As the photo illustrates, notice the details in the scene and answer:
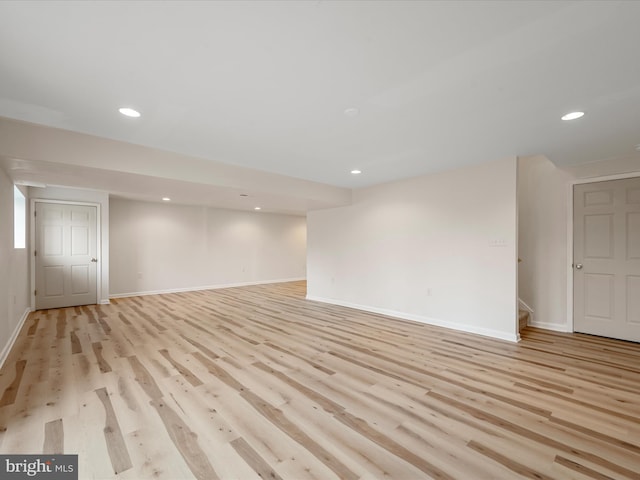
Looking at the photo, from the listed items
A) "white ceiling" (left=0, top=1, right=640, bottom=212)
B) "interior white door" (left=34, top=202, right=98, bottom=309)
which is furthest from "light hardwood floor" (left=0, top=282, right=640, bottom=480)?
"white ceiling" (left=0, top=1, right=640, bottom=212)

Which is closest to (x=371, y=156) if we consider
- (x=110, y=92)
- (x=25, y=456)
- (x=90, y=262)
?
(x=110, y=92)

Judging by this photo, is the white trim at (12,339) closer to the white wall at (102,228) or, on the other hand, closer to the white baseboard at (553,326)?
the white wall at (102,228)

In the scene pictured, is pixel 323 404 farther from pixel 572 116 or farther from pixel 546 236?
pixel 546 236

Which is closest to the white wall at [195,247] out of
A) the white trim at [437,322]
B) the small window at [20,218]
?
the small window at [20,218]

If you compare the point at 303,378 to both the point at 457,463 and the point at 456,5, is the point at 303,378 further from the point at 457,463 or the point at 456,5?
the point at 456,5

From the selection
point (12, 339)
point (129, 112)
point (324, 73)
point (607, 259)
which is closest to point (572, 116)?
point (324, 73)

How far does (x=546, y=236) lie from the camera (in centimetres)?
438

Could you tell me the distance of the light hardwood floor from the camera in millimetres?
1646

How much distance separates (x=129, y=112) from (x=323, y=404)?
302cm

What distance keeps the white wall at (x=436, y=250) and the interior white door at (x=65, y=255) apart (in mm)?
5158

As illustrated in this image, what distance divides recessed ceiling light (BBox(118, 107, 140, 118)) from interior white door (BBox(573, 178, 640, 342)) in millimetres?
5732

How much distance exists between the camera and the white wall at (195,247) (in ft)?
22.4

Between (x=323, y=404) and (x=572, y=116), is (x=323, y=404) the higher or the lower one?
the lower one

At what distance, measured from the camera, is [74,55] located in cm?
172
